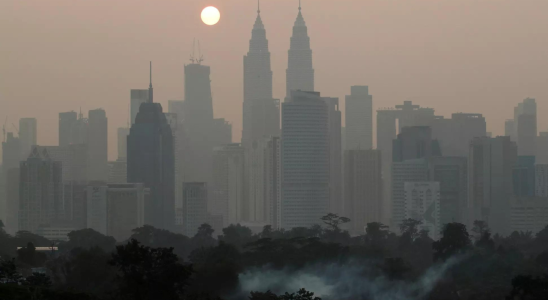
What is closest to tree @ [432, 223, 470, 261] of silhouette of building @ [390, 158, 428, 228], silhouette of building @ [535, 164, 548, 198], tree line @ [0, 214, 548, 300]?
tree line @ [0, 214, 548, 300]

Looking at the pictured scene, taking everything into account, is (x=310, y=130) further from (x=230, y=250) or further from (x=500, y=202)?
(x=230, y=250)

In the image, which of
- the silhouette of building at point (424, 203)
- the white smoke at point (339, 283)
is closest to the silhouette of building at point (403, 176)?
the silhouette of building at point (424, 203)

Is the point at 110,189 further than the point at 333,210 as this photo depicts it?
No

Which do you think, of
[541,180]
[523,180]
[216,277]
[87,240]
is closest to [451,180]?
[523,180]

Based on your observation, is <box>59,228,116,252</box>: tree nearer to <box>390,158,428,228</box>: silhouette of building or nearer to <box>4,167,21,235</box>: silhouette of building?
<box>4,167,21,235</box>: silhouette of building

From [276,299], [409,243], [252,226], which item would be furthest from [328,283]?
[252,226]

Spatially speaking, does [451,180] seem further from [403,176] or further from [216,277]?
[216,277]
